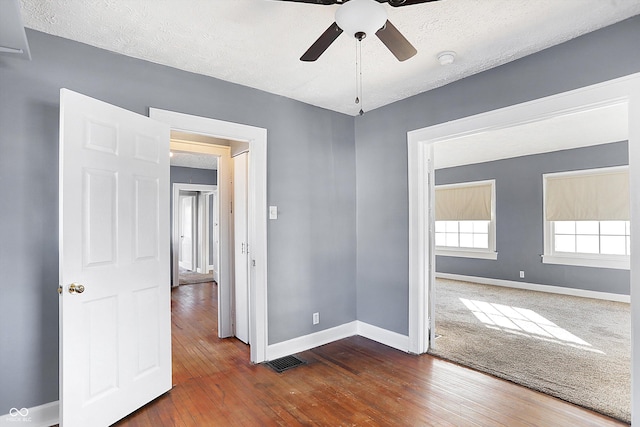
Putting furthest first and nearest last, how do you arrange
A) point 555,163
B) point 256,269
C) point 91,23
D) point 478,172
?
point 478,172, point 555,163, point 256,269, point 91,23

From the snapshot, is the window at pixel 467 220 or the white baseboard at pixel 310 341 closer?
the white baseboard at pixel 310 341

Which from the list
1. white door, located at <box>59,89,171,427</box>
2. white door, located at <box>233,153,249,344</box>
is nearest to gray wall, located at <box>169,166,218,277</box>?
white door, located at <box>233,153,249,344</box>

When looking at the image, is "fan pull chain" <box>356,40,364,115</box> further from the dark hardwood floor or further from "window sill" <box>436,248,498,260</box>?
"window sill" <box>436,248,498,260</box>

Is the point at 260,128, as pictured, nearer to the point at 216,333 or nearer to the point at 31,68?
the point at 31,68

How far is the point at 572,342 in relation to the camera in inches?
147

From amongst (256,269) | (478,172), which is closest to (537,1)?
(256,269)

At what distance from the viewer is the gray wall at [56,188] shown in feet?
7.11

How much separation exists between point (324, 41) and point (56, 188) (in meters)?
2.01

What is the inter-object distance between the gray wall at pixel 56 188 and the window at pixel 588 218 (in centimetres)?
457

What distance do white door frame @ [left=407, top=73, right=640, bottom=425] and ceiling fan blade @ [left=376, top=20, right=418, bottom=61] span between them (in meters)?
1.30

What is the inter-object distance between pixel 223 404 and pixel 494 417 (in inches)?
74.8

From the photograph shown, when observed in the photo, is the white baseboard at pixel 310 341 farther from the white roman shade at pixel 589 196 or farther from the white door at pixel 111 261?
the white roman shade at pixel 589 196

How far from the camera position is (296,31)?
7.45ft

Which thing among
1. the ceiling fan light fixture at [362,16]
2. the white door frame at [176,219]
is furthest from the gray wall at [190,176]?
the ceiling fan light fixture at [362,16]
